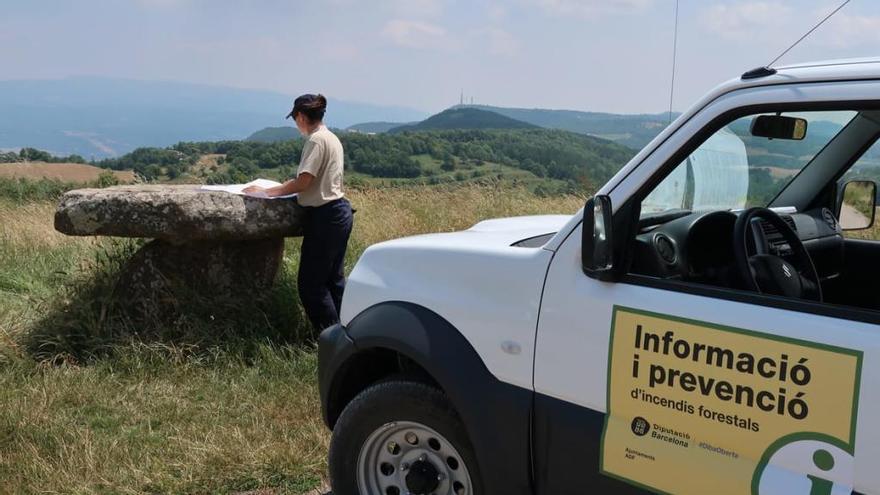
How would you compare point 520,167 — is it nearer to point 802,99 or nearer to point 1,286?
point 1,286

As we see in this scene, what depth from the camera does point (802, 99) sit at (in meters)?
2.04

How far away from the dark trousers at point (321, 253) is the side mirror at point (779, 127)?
10.7 ft

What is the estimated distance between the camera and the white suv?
1.94m

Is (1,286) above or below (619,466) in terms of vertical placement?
below

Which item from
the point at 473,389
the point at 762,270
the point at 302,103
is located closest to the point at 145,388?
the point at 302,103

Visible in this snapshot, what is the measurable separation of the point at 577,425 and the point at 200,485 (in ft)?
7.27

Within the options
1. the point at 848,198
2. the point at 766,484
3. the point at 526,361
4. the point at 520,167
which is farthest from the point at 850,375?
the point at 520,167

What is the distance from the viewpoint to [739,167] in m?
3.06

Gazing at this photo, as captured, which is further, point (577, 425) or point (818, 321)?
point (577, 425)

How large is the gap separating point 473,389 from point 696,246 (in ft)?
3.17

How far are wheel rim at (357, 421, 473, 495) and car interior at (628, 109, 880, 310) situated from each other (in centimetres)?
101

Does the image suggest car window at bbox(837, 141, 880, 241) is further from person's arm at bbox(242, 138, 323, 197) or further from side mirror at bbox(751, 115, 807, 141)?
person's arm at bbox(242, 138, 323, 197)

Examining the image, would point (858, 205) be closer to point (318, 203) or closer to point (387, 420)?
point (387, 420)

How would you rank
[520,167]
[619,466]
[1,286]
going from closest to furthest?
[619,466]
[1,286]
[520,167]
